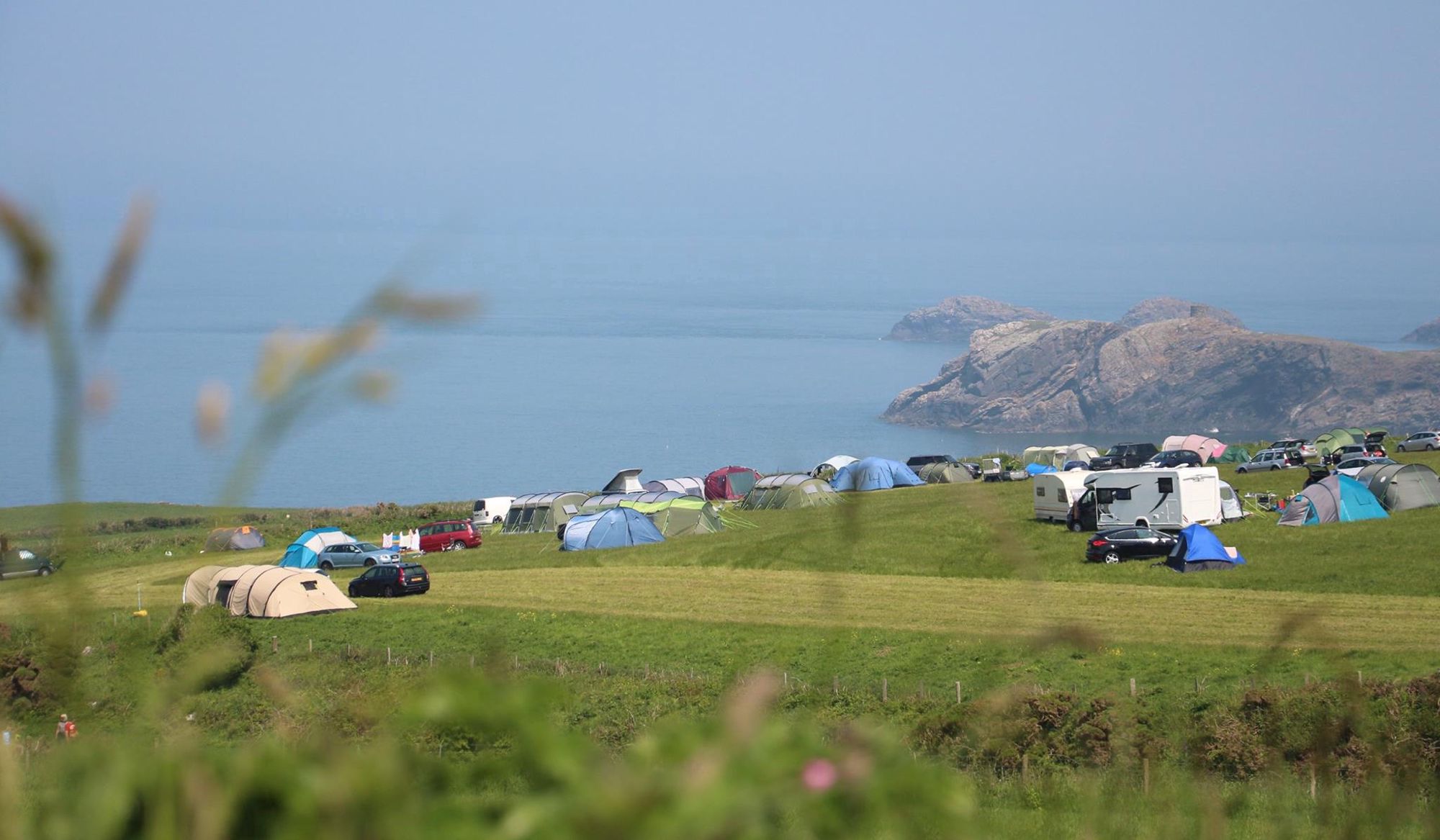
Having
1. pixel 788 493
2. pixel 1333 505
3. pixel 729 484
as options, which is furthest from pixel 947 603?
pixel 729 484

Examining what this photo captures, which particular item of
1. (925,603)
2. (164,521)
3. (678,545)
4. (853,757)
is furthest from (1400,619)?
(164,521)

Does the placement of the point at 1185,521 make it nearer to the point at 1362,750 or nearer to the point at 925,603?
the point at 925,603

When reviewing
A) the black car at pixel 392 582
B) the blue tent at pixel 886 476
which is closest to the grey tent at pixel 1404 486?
the blue tent at pixel 886 476

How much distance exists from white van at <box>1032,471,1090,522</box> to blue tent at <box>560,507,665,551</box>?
473 inches

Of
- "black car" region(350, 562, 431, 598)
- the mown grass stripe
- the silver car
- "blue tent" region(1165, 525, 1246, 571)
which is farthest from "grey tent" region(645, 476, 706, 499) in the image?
"blue tent" region(1165, 525, 1246, 571)

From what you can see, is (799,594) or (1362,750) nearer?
(1362,750)

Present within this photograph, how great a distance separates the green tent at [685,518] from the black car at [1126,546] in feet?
46.7

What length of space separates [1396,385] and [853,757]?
198m

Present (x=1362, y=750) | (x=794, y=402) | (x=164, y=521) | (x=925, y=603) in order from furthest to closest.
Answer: (x=794, y=402) < (x=164, y=521) < (x=925, y=603) < (x=1362, y=750)

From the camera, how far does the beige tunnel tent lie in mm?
29344

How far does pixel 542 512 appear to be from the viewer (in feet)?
154

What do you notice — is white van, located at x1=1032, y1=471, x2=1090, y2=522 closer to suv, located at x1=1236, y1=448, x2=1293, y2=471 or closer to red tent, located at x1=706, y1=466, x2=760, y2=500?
suv, located at x1=1236, y1=448, x2=1293, y2=471

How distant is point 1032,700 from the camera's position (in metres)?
16.7

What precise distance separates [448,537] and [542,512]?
5.15m
